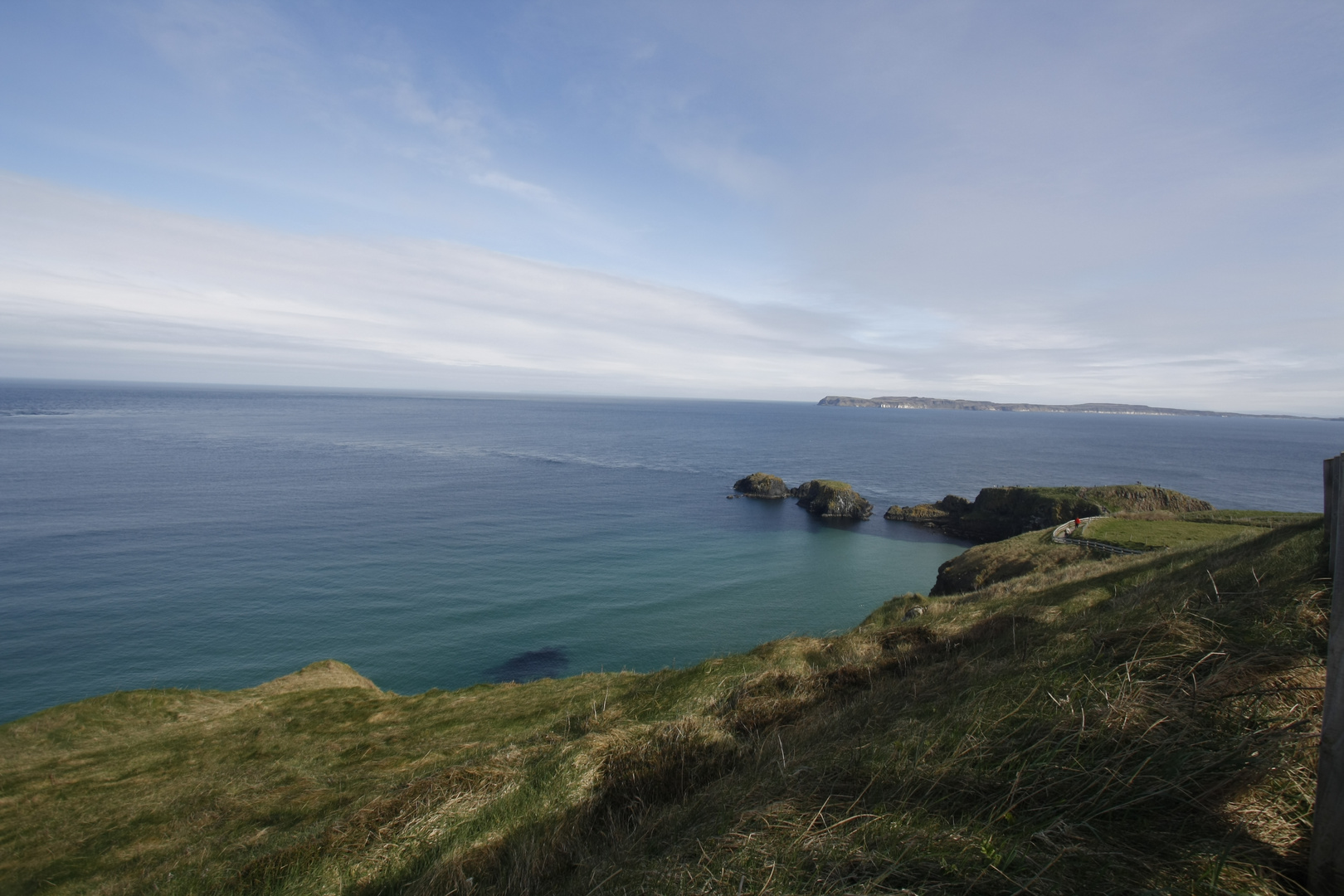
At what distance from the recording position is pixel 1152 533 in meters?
40.4

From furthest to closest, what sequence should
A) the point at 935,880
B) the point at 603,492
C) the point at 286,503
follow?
1. the point at 603,492
2. the point at 286,503
3. the point at 935,880

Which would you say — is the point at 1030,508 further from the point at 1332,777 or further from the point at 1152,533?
the point at 1332,777

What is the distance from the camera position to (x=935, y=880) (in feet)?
14.2

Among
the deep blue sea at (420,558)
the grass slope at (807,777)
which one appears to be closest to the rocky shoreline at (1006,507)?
the deep blue sea at (420,558)

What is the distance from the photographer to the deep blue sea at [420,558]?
32.8 meters

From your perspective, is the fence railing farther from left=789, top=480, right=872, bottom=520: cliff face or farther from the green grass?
left=789, top=480, right=872, bottom=520: cliff face

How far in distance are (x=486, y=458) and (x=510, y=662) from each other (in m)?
80.5

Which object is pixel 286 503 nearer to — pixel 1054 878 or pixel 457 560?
pixel 457 560

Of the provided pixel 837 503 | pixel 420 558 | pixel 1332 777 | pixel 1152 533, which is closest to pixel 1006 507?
pixel 837 503

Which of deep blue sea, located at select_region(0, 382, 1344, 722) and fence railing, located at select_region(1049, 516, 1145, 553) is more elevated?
fence railing, located at select_region(1049, 516, 1145, 553)

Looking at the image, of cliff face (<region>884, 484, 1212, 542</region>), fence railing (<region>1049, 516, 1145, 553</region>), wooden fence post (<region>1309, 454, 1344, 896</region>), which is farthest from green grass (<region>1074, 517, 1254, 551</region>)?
wooden fence post (<region>1309, 454, 1344, 896</region>)

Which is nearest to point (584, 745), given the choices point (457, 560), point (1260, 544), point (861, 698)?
point (861, 698)

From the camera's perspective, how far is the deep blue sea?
32750mm

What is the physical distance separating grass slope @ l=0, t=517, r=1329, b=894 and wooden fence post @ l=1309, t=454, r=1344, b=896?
0.34m
